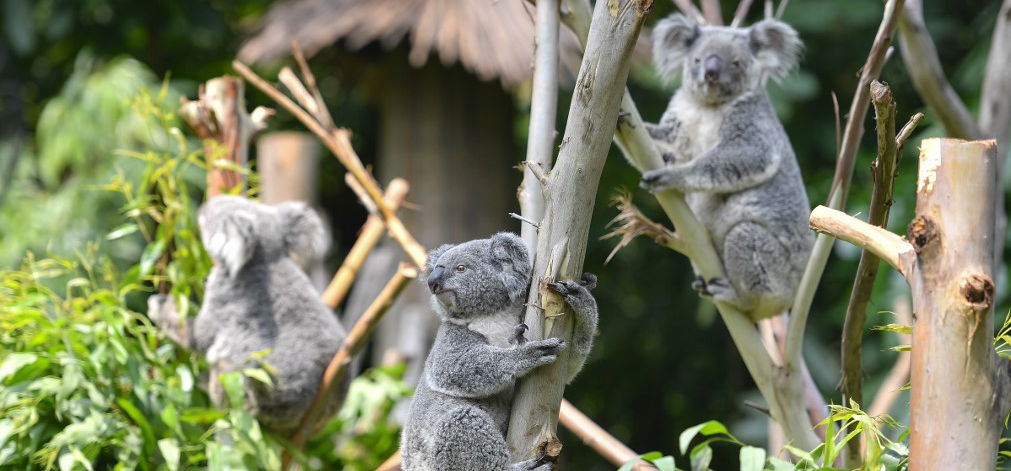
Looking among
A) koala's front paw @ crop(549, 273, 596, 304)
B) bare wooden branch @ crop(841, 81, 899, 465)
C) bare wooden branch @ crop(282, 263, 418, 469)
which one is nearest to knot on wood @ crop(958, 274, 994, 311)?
bare wooden branch @ crop(841, 81, 899, 465)

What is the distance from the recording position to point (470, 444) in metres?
2.82

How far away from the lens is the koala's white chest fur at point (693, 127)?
459cm

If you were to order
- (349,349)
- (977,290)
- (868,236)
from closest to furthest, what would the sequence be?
(977,290)
(868,236)
(349,349)

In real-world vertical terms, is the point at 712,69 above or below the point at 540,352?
above

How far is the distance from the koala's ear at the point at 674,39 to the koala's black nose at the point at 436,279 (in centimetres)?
222

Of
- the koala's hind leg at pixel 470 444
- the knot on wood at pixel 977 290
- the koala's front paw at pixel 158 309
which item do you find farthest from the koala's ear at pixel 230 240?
the knot on wood at pixel 977 290

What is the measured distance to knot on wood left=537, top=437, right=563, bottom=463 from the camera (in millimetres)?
2705

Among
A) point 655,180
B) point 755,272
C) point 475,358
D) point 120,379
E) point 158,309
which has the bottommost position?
point 120,379

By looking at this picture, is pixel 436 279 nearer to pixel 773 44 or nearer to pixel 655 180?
pixel 655 180

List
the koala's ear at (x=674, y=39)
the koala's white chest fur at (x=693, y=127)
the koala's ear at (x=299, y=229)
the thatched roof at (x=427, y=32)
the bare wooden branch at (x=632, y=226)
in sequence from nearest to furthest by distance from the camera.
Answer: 1. the bare wooden branch at (x=632, y=226)
2. the koala's white chest fur at (x=693, y=127)
3. the koala's ear at (x=674, y=39)
4. the koala's ear at (x=299, y=229)
5. the thatched roof at (x=427, y=32)

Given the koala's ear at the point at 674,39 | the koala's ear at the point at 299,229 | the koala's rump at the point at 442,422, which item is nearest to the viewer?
the koala's rump at the point at 442,422

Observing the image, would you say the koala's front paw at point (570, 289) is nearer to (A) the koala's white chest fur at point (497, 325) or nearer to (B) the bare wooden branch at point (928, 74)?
(A) the koala's white chest fur at point (497, 325)

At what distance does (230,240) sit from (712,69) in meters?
2.27

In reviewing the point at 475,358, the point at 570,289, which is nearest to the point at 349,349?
the point at 475,358
